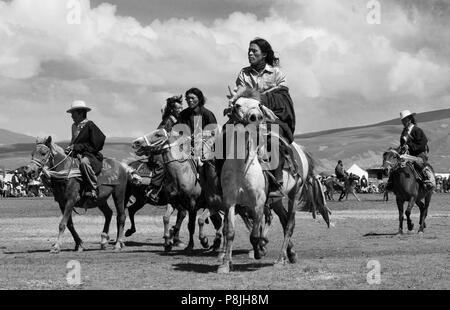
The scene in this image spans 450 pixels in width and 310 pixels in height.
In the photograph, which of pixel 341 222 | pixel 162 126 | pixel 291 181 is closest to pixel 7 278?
pixel 291 181

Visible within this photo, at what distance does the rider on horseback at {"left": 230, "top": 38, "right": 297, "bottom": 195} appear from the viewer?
39.8 ft

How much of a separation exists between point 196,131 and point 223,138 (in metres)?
4.09

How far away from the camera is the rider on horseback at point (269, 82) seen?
1212 cm

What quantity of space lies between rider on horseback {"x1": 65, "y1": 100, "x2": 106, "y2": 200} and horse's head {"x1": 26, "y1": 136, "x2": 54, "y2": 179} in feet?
1.52

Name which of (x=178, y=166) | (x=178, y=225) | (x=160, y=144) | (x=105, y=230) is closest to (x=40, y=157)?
(x=105, y=230)

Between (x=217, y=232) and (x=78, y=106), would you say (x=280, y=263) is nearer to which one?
(x=217, y=232)

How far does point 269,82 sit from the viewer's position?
486 inches

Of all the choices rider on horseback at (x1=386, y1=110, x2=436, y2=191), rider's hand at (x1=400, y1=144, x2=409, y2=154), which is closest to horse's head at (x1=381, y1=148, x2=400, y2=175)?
rider's hand at (x1=400, y1=144, x2=409, y2=154)

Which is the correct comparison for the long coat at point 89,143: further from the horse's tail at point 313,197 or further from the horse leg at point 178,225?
the horse's tail at point 313,197

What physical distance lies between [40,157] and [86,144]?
43.2 inches

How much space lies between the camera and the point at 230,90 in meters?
11.3

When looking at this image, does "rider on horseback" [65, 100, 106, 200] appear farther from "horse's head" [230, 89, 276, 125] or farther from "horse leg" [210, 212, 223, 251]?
"horse's head" [230, 89, 276, 125]
